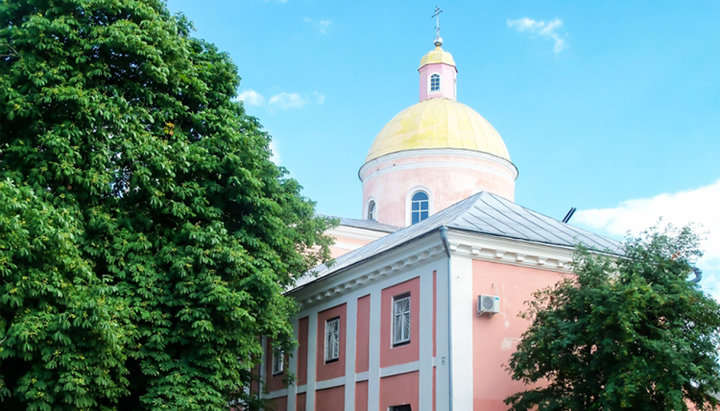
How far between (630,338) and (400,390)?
18.6ft

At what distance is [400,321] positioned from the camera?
17984 millimetres

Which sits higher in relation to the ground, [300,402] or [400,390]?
[300,402]

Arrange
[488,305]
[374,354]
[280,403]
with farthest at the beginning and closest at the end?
[280,403] < [374,354] < [488,305]

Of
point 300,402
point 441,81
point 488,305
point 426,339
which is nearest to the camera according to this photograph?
point 488,305

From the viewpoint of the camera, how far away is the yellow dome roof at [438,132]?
31719 millimetres

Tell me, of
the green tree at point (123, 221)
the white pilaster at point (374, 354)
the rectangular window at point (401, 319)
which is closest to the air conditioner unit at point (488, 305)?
the rectangular window at point (401, 319)

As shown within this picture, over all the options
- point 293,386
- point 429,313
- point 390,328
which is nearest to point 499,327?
point 429,313

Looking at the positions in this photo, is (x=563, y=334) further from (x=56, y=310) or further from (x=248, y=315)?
(x=56, y=310)

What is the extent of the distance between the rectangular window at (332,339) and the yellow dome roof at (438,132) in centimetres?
1199

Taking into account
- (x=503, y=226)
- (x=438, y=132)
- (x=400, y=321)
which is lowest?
(x=400, y=321)

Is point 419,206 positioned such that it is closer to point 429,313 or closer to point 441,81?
point 441,81

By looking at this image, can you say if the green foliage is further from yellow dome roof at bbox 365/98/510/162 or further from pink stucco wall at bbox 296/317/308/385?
yellow dome roof at bbox 365/98/510/162

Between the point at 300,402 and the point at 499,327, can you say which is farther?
the point at 300,402

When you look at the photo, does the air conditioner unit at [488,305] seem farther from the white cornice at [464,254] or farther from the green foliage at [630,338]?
the green foliage at [630,338]
